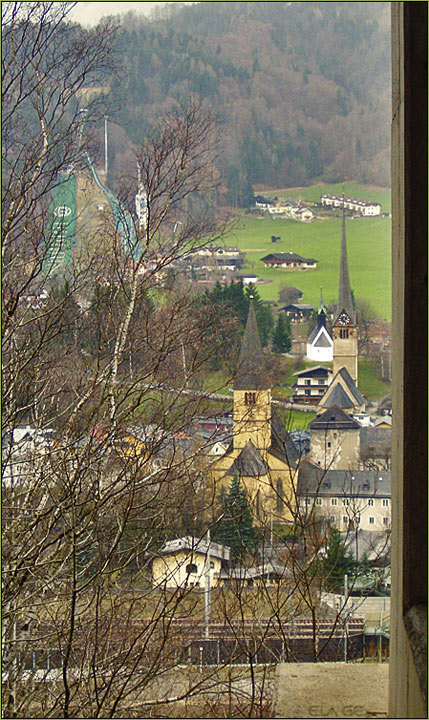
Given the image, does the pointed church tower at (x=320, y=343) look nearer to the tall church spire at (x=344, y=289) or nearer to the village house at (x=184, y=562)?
the tall church spire at (x=344, y=289)

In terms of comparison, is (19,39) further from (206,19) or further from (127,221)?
(206,19)

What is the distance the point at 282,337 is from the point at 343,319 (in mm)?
2376

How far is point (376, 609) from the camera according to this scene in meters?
8.65

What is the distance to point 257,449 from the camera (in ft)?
21.2

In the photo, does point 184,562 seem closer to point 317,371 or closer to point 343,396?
point 317,371

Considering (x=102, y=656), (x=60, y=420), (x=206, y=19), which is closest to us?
(x=102, y=656)

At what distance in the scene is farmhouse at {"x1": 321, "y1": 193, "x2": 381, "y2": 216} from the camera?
2053 cm

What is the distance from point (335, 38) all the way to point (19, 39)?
2098cm

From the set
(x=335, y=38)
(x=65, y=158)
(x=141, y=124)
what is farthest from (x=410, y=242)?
(x=335, y=38)

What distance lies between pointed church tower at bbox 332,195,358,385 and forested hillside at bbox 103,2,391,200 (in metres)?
2.86

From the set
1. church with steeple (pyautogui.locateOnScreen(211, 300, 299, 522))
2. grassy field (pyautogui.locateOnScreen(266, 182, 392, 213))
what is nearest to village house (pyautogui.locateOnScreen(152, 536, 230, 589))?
church with steeple (pyautogui.locateOnScreen(211, 300, 299, 522))

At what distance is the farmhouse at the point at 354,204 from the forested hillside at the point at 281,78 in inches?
24.2

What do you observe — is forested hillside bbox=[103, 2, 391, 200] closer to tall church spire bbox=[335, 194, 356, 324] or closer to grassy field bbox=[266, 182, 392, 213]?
grassy field bbox=[266, 182, 392, 213]

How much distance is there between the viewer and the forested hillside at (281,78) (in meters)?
17.2
